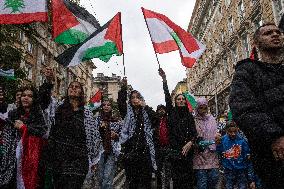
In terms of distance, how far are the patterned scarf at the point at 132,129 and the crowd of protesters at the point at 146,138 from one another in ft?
0.05

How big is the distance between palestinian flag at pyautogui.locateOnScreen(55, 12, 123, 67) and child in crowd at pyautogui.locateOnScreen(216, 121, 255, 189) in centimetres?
235

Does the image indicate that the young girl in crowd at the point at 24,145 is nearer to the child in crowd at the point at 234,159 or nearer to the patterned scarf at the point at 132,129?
the patterned scarf at the point at 132,129

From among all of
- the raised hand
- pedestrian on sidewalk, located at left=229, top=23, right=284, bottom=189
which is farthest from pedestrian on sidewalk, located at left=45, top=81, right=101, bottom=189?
pedestrian on sidewalk, located at left=229, top=23, right=284, bottom=189

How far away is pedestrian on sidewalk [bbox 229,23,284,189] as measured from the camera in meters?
2.29

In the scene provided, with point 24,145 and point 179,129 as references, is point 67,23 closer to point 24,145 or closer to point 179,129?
point 179,129

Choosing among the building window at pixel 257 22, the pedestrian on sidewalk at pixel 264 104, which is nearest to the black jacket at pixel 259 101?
the pedestrian on sidewalk at pixel 264 104

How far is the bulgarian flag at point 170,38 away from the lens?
702cm

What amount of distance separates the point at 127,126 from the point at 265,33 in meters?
3.11

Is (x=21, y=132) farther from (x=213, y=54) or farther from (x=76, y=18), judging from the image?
(x=213, y=54)

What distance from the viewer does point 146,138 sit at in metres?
5.45

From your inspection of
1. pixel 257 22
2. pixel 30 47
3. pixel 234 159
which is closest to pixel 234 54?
pixel 257 22

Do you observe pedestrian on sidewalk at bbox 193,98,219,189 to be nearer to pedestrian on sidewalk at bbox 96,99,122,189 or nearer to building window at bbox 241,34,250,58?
pedestrian on sidewalk at bbox 96,99,122,189

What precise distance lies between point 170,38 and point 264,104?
15.3 ft

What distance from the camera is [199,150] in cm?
580
